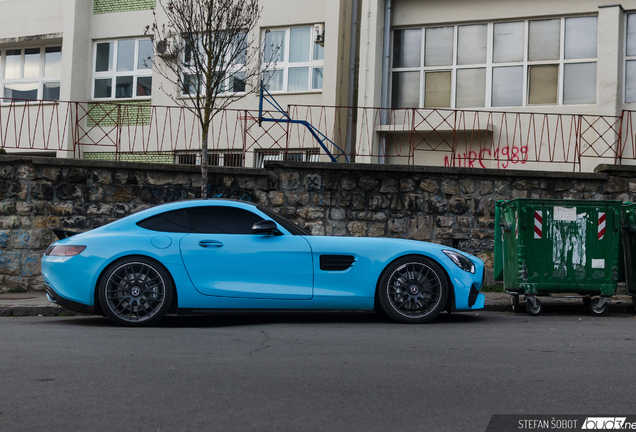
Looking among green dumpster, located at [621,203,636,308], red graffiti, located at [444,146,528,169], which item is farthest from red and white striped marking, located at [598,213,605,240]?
red graffiti, located at [444,146,528,169]

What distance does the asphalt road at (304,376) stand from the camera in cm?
382

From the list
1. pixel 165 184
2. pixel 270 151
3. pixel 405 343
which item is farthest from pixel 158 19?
pixel 405 343

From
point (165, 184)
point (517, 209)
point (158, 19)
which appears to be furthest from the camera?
point (158, 19)

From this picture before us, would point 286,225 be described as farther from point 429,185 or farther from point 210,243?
point 429,185

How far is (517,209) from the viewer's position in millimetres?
9148

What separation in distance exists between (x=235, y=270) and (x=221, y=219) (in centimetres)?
62

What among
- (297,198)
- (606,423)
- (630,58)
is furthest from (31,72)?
(606,423)

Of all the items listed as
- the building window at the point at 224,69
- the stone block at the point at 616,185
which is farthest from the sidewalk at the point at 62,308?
the building window at the point at 224,69

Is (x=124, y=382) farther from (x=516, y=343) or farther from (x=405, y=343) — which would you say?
(x=516, y=343)

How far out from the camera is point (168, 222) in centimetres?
758

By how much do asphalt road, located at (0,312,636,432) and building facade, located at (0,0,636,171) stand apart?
8.27 m

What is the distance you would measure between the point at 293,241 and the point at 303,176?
437 centimetres

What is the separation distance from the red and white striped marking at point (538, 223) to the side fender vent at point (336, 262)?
2.85 m

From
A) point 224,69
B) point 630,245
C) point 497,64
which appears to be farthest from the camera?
point 497,64
